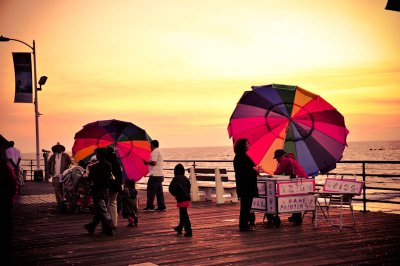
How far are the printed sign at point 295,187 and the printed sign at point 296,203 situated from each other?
0.10 meters

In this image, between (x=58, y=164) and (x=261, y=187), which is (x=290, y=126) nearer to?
(x=261, y=187)

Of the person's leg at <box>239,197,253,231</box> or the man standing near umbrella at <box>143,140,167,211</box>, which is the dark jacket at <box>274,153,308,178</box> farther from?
the man standing near umbrella at <box>143,140,167,211</box>

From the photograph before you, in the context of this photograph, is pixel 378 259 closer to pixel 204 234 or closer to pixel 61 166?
pixel 204 234

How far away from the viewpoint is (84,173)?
1711 centimetres

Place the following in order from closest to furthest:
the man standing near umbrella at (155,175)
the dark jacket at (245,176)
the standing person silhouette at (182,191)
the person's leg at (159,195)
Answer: the standing person silhouette at (182,191) → the dark jacket at (245,176) → the man standing near umbrella at (155,175) → the person's leg at (159,195)

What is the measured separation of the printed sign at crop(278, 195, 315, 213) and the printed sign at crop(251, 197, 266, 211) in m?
0.46

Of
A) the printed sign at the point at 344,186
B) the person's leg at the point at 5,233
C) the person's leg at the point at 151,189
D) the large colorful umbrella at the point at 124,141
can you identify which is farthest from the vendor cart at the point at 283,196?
the person's leg at the point at 5,233

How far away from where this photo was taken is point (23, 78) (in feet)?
111

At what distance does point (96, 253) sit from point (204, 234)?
8.39ft

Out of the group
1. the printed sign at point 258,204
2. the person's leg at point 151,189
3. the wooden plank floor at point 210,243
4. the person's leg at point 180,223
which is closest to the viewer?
the wooden plank floor at point 210,243

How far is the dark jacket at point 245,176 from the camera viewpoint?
41.8ft

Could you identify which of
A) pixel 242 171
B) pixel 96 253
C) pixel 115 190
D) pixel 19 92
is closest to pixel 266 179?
pixel 242 171

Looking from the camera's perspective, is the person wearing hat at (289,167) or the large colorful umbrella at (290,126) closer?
the large colorful umbrella at (290,126)

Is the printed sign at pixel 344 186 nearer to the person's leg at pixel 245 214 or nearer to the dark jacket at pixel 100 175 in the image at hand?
the person's leg at pixel 245 214
